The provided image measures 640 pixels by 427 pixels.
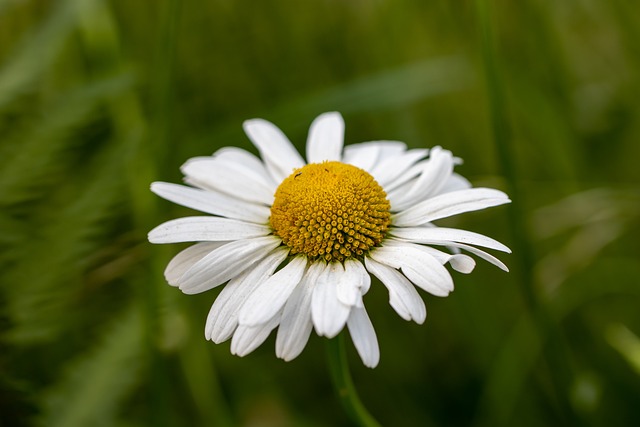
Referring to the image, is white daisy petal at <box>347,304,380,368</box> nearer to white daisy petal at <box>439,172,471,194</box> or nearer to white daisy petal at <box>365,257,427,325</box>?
white daisy petal at <box>365,257,427,325</box>

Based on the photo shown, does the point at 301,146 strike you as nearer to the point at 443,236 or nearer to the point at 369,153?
the point at 369,153

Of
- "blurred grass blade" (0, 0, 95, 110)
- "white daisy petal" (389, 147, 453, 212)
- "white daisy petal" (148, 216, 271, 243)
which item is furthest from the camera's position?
"blurred grass blade" (0, 0, 95, 110)

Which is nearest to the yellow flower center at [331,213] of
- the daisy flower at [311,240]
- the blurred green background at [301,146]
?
the daisy flower at [311,240]

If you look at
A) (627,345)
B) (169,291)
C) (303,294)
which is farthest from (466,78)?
(303,294)

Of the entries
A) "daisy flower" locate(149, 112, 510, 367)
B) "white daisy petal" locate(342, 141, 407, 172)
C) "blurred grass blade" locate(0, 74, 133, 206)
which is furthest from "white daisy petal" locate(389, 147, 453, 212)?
"blurred grass blade" locate(0, 74, 133, 206)

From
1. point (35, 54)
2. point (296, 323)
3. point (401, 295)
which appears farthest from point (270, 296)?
point (35, 54)

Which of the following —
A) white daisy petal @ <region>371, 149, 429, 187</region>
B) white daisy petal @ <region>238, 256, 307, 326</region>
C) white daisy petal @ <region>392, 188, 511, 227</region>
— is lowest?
white daisy petal @ <region>238, 256, 307, 326</region>

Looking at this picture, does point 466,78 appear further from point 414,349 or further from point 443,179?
point 443,179
